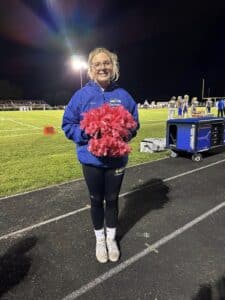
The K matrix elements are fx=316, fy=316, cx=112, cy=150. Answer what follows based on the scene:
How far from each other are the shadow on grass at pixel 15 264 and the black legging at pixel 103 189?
87cm

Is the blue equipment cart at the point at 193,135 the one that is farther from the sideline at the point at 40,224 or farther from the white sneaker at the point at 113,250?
the white sneaker at the point at 113,250

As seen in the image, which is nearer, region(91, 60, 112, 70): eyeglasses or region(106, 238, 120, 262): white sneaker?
region(91, 60, 112, 70): eyeglasses

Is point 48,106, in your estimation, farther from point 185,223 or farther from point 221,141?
point 185,223

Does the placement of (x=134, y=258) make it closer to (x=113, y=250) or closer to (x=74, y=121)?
(x=113, y=250)

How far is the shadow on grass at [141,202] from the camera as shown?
4410 mm

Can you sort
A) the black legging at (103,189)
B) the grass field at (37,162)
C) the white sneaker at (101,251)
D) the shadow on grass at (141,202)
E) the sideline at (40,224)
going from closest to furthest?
the black legging at (103,189) → the white sneaker at (101,251) → the sideline at (40,224) → the shadow on grass at (141,202) → the grass field at (37,162)

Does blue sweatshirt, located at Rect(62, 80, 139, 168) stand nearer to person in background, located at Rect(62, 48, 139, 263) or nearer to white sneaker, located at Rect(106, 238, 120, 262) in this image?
person in background, located at Rect(62, 48, 139, 263)

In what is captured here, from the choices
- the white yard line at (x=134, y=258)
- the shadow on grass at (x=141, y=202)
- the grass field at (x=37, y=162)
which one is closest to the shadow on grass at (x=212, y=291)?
the white yard line at (x=134, y=258)

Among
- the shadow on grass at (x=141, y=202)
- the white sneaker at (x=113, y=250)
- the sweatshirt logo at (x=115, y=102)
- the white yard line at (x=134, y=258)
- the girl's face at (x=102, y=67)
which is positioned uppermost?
the girl's face at (x=102, y=67)

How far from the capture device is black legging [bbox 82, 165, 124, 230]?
3234mm

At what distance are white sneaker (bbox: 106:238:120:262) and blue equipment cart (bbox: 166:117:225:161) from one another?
5.40m

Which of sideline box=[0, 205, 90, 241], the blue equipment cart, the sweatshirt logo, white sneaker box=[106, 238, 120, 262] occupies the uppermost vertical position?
the sweatshirt logo

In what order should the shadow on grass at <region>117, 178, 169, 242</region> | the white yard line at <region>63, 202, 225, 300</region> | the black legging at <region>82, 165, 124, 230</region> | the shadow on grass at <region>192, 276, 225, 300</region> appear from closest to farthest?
the shadow on grass at <region>192, 276, 225, 300</region> < the white yard line at <region>63, 202, 225, 300</region> < the black legging at <region>82, 165, 124, 230</region> < the shadow on grass at <region>117, 178, 169, 242</region>

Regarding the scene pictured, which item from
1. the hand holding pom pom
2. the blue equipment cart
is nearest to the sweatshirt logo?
the hand holding pom pom
